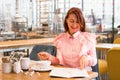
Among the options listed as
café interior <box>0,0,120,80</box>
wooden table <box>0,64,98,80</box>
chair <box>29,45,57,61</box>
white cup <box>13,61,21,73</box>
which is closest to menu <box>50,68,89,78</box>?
wooden table <box>0,64,98,80</box>

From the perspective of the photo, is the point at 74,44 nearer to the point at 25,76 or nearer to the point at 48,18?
the point at 25,76

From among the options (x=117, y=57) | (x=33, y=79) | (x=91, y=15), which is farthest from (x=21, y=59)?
(x=91, y=15)

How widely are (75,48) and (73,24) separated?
225mm

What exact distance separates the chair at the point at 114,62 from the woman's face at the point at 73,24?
0.68 metres

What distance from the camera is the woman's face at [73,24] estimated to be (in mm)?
2308

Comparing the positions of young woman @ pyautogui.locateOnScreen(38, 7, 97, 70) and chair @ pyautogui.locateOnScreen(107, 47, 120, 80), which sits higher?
young woman @ pyautogui.locateOnScreen(38, 7, 97, 70)

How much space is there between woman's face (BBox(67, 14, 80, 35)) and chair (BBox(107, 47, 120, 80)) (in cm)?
68

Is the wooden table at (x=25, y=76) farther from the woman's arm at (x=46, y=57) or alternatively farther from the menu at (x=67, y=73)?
the woman's arm at (x=46, y=57)

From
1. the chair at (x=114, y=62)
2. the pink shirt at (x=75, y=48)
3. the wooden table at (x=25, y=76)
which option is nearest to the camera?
the wooden table at (x=25, y=76)

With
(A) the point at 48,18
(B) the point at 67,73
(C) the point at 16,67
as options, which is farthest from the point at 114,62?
(A) the point at 48,18

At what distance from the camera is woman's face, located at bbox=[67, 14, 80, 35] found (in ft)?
7.57

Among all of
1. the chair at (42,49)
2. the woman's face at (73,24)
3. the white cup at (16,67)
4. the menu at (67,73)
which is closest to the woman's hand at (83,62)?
the menu at (67,73)

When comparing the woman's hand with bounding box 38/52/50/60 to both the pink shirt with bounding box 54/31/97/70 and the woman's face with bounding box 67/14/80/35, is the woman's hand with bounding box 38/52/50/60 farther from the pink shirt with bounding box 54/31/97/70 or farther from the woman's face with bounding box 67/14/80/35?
the woman's face with bounding box 67/14/80/35

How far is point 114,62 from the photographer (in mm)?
2891
